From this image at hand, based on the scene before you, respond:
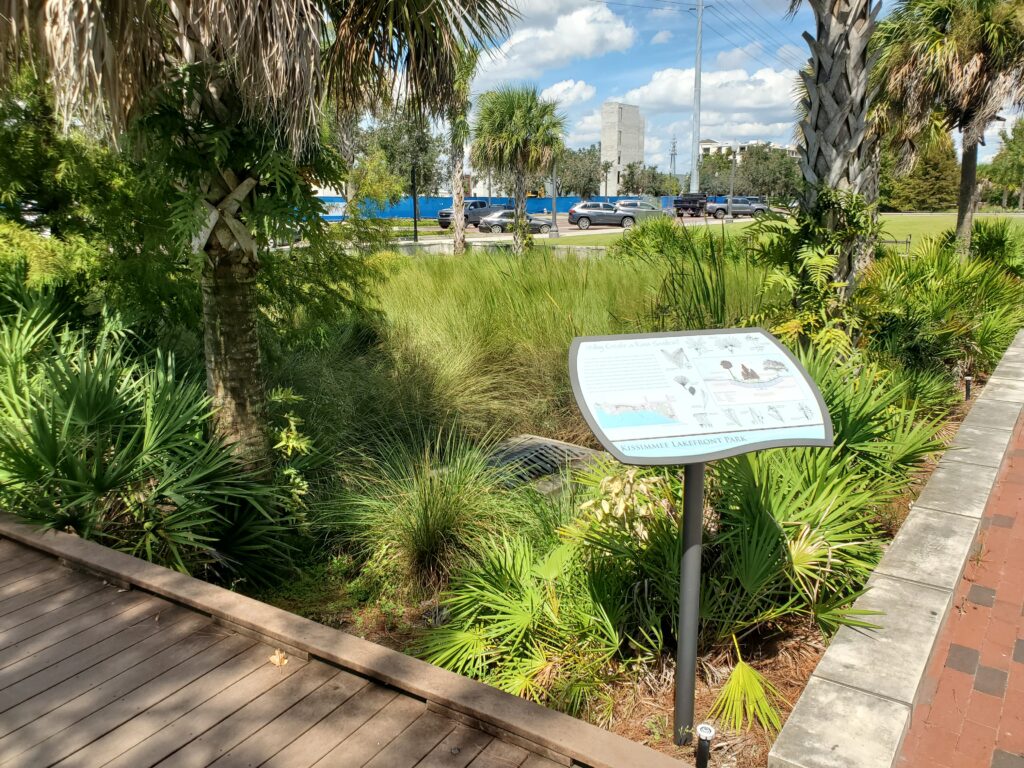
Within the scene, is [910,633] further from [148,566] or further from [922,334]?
[922,334]

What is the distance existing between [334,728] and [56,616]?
5.16 feet

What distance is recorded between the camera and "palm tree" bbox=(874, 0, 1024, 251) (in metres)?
12.1

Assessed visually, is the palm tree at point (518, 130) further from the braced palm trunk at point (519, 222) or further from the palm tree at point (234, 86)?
the palm tree at point (234, 86)

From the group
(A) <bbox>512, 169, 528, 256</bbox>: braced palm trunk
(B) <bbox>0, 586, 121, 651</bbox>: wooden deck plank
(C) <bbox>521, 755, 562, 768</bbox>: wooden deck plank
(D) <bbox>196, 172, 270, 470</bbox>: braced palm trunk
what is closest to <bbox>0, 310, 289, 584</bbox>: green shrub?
(D) <bbox>196, 172, 270, 470</bbox>: braced palm trunk

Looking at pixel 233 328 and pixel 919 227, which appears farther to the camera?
pixel 919 227

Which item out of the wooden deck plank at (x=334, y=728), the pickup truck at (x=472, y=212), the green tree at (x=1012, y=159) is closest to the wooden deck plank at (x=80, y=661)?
the wooden deck plank at (x=334, y=728)

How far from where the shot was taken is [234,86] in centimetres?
431

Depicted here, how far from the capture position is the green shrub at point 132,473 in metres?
3.96

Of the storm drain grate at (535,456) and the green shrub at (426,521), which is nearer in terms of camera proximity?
the green shrub at (426,521)

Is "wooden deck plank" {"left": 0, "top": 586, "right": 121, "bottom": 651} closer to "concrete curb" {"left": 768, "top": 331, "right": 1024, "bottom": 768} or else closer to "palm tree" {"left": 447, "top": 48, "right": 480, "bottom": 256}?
"concrete curb" {"left": 768, "top": 331, "right": 1024, "bottom": 768}

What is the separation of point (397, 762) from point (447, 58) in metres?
4.33

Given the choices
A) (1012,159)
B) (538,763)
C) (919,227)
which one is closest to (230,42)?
(538,763)

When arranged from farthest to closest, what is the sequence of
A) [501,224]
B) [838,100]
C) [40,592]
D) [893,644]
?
[501,224] < [838,100] < [40,592] < [893,644]

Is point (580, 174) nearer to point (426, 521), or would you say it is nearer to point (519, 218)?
point (519, 218)
